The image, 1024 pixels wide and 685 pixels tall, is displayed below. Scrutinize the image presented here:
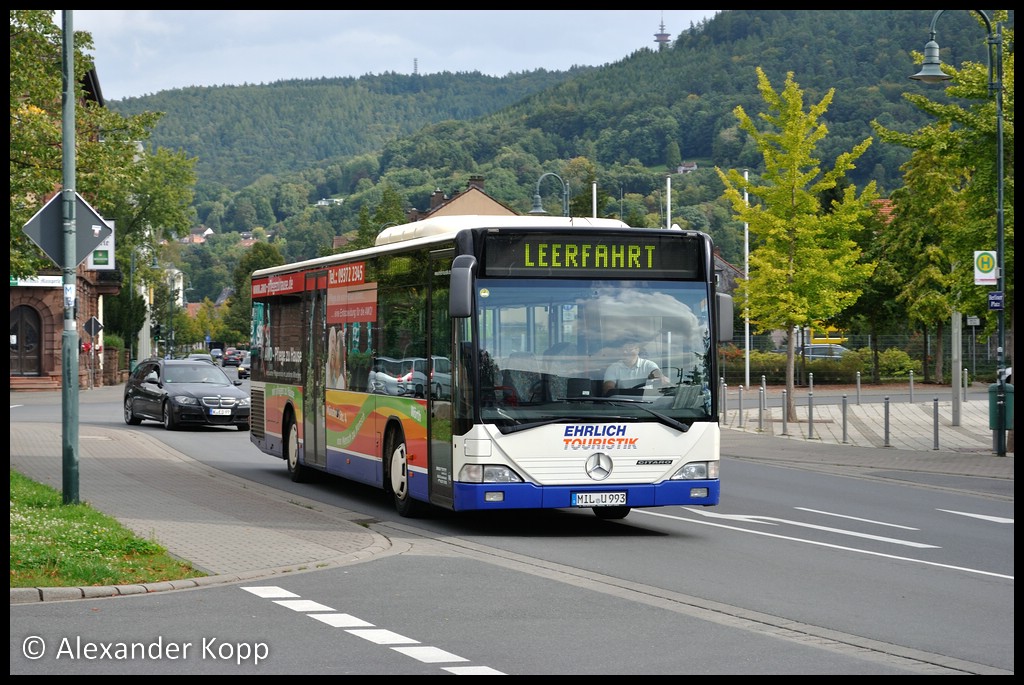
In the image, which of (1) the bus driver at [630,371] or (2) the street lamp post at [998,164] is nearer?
(1) the bus driver at [630,371]

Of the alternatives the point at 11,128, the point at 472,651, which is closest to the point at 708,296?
the point at 472,651

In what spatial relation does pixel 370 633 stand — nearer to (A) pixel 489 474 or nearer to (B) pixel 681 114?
(A) pixel 489 474

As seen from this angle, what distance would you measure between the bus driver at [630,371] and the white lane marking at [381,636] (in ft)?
18.2

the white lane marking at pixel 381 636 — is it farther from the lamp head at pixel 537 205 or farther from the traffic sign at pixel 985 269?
the lamp head at pixel 537 205

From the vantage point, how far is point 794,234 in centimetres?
3722

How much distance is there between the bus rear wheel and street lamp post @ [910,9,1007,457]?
11.1 metres

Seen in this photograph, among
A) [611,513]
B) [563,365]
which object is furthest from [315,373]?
[563,365]

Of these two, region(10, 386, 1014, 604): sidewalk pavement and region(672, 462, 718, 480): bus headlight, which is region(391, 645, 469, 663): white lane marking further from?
region(672, 462, 718, 480): bus headlight

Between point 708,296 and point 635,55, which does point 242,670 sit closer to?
point 708,296

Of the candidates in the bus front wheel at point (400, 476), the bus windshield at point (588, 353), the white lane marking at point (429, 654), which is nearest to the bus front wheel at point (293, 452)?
the bus front wheel at point (400, 476)

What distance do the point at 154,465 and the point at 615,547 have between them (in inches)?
425

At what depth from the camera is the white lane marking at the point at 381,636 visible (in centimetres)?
871

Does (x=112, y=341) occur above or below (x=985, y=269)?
below

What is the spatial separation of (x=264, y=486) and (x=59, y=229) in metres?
5.78
